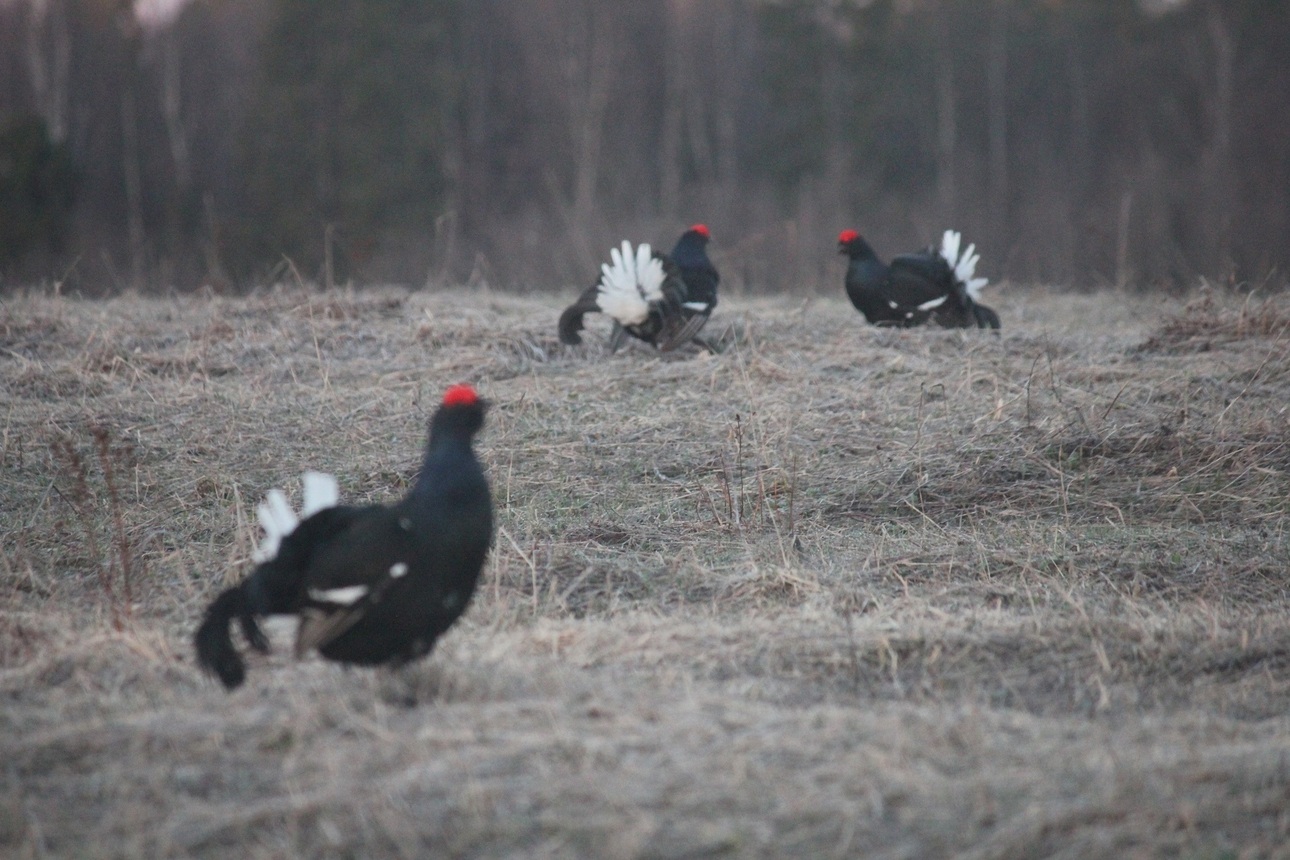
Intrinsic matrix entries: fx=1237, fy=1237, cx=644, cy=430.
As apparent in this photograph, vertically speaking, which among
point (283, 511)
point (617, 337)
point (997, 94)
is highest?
point (997, 94)

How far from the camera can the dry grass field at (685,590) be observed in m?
2.41

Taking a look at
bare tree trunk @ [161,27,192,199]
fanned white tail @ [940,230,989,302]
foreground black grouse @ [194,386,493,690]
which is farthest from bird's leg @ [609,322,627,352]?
bare tree trunk @ [161,27,192,199]

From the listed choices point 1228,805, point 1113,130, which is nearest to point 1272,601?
point 1228,805

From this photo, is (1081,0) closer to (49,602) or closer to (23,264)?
(23,264)

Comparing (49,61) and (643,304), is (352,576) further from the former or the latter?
(49,61)

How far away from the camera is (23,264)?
1447 centimetres

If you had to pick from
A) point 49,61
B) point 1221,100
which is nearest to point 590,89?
point 49,61

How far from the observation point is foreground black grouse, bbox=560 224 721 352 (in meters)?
6.50

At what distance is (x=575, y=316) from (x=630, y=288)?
0.35 metres

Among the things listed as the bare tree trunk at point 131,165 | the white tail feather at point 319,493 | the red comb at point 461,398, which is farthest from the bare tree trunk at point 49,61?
the red comb at point 461,398

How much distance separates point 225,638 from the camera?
283cm

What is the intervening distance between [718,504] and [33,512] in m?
2.55

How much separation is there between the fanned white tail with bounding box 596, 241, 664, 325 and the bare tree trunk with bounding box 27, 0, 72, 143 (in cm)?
1163

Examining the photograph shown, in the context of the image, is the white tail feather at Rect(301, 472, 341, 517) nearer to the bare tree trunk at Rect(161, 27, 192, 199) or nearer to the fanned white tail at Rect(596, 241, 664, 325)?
the fanned white tail at Rect(596, 241, 664, 325)
